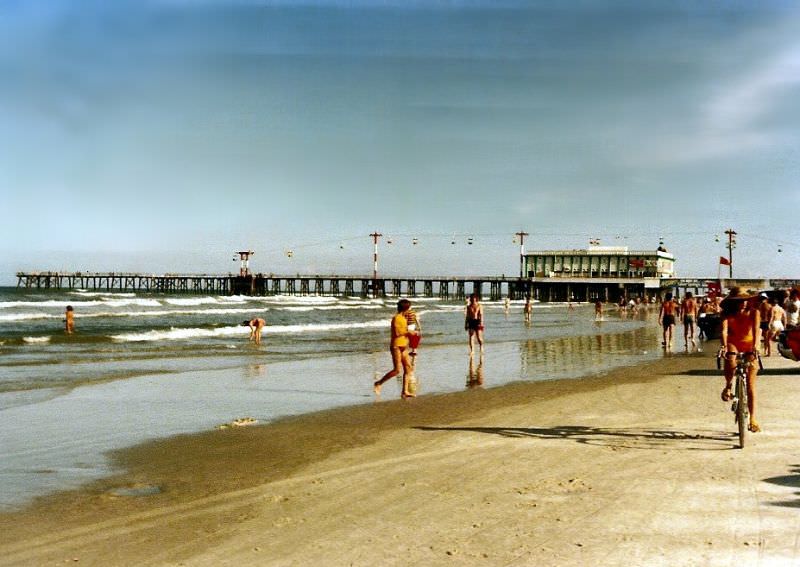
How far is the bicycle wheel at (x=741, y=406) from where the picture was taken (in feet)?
26.9

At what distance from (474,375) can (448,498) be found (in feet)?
34.3

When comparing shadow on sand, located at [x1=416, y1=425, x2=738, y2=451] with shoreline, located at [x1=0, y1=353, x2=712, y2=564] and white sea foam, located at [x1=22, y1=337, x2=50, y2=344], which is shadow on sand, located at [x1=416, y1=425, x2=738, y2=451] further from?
white sea foam, located at [x1=22, y1=337, x2=50, y2=344]

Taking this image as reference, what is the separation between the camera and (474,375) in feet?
55.3

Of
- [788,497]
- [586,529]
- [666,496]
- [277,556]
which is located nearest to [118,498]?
[277,556]

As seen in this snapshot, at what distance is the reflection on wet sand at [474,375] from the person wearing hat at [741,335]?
6.44m

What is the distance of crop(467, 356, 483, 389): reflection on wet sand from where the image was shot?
598 inches

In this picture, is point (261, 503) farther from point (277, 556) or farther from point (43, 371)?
point (43, 371)

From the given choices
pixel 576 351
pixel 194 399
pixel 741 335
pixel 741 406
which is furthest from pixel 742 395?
pixel 576 351

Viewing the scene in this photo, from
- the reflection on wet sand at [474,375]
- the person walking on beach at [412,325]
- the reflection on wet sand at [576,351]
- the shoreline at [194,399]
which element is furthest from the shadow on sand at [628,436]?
the reflection on wet sand at [576,351]

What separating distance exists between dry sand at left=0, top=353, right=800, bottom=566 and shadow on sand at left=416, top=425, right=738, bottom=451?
35 mm

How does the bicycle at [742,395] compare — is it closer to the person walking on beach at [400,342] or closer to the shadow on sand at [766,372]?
the person walking on beach at [400,342]

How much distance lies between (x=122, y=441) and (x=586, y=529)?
6.13 meters

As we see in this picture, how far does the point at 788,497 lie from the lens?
6289 millimetres

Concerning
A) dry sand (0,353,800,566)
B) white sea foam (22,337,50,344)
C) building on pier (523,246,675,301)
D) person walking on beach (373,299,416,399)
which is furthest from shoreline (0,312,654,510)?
building on pier (523,246,675,301)
